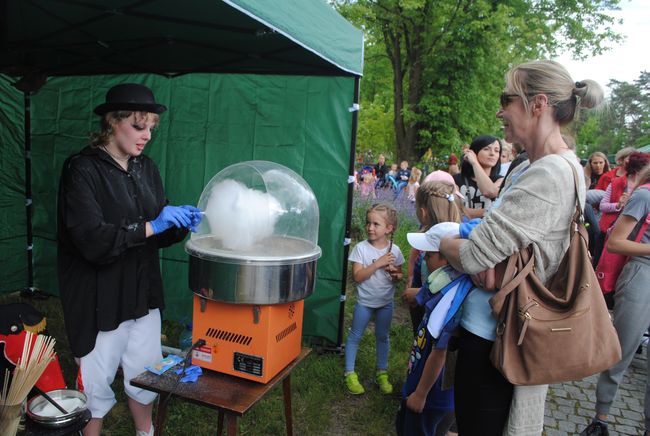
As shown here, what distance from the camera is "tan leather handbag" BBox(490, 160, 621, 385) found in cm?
144

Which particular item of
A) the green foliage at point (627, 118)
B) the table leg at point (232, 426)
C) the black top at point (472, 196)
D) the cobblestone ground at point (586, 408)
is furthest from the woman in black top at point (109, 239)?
the green foliage at point (627, 118)

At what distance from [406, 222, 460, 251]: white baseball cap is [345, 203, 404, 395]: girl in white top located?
1.42m

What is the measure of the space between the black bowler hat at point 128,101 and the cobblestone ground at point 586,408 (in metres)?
3.45

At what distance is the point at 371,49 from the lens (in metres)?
17.0

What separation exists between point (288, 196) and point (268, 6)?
0.97 metres

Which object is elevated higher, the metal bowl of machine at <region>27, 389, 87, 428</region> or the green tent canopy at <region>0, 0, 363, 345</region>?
the green tent canopy at <region>0, 0, 363, 345</region>

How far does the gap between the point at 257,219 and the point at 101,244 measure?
708mm

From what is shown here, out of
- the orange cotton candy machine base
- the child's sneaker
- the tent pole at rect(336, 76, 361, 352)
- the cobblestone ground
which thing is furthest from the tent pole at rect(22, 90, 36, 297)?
the cobblestone ground

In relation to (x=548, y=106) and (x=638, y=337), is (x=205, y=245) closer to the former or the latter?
(x=548, y=106)

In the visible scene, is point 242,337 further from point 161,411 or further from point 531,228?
point 531,228

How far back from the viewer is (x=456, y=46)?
13508 mm

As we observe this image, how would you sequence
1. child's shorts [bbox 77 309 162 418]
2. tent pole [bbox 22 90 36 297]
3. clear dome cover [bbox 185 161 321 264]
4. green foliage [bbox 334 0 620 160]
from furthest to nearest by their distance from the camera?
green foliage [bbox 334 0 620 160], tent pole [bbox 22 90 36 297], child's shorts [bbox 77 309 162 418], clear dome cover [bbox 185 161 321 264]

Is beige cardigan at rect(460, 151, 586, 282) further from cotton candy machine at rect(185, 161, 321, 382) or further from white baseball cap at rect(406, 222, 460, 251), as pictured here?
cotton candy machine at rect(185, 161, 321, 382)

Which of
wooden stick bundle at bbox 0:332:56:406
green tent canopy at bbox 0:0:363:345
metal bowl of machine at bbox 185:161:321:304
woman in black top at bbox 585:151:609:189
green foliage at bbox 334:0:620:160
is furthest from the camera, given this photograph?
green foliage at bbox 334:0:620:160
